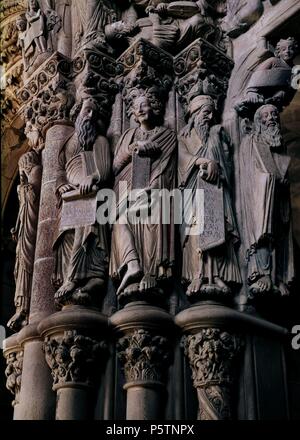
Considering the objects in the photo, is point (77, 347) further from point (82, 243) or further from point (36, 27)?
point (36, 27)

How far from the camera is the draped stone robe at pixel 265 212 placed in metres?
5.43

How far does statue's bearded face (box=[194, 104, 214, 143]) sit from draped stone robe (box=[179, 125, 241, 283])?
1.8 inches

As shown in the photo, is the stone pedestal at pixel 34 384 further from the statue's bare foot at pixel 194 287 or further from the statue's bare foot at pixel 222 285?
the statue's bare foot at pixel 222 285

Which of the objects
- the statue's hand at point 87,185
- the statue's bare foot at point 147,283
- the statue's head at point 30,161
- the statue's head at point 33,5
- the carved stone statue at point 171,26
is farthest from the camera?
the statue's head at point 33,5

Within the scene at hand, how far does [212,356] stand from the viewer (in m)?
4.99

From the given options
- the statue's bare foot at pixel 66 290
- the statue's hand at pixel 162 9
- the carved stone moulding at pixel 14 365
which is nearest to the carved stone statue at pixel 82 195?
the statue's bare foot at pixel 66 290

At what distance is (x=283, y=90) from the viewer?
607cm

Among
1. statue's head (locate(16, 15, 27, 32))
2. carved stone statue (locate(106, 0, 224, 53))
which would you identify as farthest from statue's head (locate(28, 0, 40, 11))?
carved stone statue (locate(106, 0, 224, 53))

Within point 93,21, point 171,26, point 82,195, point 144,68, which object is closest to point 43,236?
point 82,195

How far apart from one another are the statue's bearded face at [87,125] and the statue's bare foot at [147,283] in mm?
1361

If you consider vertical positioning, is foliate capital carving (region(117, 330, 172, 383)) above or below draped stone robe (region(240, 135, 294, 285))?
below

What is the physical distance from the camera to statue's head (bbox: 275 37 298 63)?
623 cm

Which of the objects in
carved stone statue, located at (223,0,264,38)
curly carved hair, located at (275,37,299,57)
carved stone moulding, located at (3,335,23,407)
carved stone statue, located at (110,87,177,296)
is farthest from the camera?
carved stone statue, located at (223,0,264,38)
